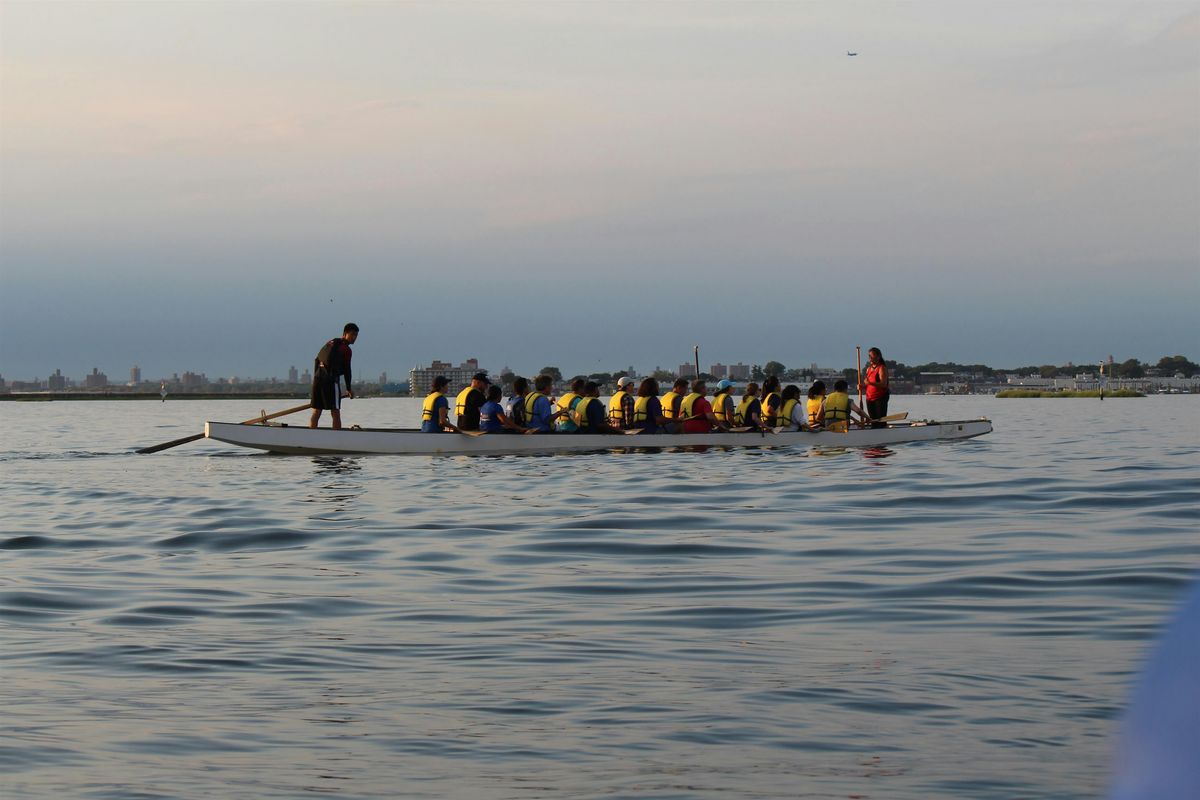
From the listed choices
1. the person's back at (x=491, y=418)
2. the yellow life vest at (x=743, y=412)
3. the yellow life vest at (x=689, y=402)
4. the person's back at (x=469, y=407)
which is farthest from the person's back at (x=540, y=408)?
the yellow life vest at (x=743, y=412)

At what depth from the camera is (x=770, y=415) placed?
28609mm

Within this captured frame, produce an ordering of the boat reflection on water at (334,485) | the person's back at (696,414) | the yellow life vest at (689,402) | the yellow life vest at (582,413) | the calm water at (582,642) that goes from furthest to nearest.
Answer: the yellow life vest at (689,402), the person's back at (696,414), the yellow life vest at (582,413), the boat reflection on water at (334,485), the calm water at (582,642)

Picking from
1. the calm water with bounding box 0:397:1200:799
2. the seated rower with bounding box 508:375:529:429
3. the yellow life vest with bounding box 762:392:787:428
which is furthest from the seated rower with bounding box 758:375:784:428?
the calm water with bounding box 0:397:1200:799

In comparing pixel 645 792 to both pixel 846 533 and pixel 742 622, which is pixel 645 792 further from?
pixel 846 533

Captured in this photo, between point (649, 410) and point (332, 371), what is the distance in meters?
6.73

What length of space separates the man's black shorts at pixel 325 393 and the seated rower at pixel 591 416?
16.8 feet

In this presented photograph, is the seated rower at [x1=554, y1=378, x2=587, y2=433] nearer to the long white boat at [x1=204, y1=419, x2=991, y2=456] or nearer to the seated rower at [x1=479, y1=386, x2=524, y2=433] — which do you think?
the long white boat at [x1=204, y1=419, x2=991, y2=456]

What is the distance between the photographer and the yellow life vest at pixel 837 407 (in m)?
28.5

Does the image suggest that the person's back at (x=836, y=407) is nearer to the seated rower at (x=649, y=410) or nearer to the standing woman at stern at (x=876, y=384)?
the standing woman at stern at (x=876, y=384)

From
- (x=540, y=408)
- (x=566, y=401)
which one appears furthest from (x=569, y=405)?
(x=540, y=408)

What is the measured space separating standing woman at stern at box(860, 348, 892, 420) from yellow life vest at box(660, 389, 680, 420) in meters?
4.68

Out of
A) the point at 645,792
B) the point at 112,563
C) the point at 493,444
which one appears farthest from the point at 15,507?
the point at 645,792

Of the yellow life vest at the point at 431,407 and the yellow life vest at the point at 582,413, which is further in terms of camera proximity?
the yellow life vest at the point at 582,413

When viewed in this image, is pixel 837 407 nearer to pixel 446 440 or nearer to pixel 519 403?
pixel 519 403
